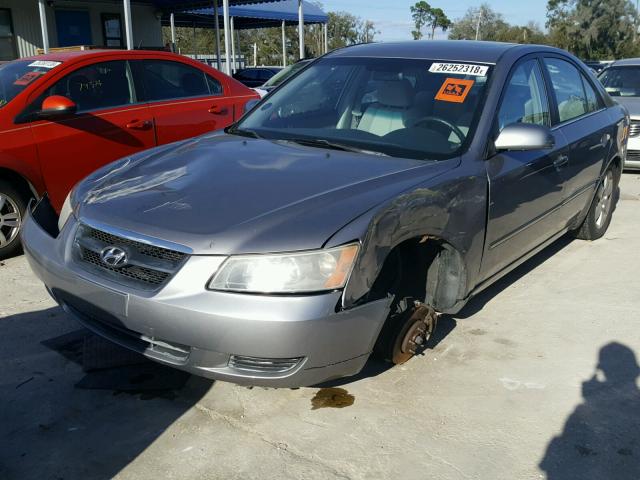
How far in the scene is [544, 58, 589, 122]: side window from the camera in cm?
445

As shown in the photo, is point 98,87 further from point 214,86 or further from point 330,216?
point 330,216

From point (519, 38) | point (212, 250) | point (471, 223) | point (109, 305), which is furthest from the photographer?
point (519, 38)

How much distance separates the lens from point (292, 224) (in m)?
2.58

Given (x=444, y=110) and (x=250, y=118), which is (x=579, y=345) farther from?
(x=250, y=118)

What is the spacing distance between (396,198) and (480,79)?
1250mm

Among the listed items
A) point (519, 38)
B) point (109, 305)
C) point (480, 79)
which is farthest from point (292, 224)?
point (519, 38)

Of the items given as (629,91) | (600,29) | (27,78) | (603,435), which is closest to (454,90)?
(603,435)

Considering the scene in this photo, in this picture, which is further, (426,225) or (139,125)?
(139,125)

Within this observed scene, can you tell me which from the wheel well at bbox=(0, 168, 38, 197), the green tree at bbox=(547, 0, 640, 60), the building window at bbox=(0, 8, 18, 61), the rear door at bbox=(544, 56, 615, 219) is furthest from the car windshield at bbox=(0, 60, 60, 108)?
the green tree at bbox=(547, 0, 640, 60)

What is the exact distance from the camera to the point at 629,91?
31.4ft

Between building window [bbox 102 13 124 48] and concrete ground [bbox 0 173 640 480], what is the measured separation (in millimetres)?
15752

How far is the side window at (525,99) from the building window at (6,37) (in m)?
15.6

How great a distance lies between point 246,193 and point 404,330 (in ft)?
3.27

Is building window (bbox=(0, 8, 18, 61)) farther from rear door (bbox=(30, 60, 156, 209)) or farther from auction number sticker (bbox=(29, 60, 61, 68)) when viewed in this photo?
rear door (bbox=(30, 60, 156, 209))
